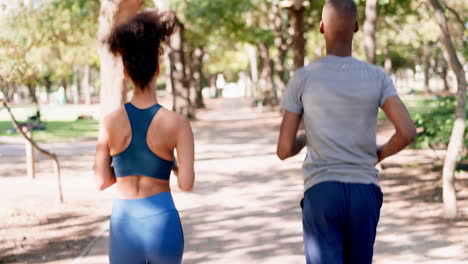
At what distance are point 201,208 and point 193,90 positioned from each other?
109ft

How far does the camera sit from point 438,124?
10195 mm

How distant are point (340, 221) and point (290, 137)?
0.44 metres

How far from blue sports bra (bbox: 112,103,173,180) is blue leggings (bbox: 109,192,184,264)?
0.12 metres

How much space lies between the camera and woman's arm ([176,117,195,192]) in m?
2.80

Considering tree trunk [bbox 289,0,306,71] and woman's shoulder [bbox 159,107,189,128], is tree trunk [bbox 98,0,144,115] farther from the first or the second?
tree trunk [bbox 289,0,306,71]

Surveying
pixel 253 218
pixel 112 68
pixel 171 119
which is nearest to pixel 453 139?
pixel 253 218

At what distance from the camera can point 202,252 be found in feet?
21.8

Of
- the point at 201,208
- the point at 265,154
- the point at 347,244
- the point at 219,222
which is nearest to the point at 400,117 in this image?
the point at 347,244

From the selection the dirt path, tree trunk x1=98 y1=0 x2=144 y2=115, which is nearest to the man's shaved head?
the dirt path

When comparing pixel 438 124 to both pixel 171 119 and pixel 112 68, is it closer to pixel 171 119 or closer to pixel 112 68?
pixel 112 68

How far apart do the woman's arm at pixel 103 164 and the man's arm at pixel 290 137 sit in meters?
0.78

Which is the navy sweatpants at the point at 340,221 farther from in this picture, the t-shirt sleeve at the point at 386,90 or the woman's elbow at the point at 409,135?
the t-shirt sleeve at the point at 386,90

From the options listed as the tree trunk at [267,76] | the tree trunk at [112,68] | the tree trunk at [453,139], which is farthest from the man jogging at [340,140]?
the tree trunk at [267,76]

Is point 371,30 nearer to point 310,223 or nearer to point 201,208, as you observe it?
point 201,208
